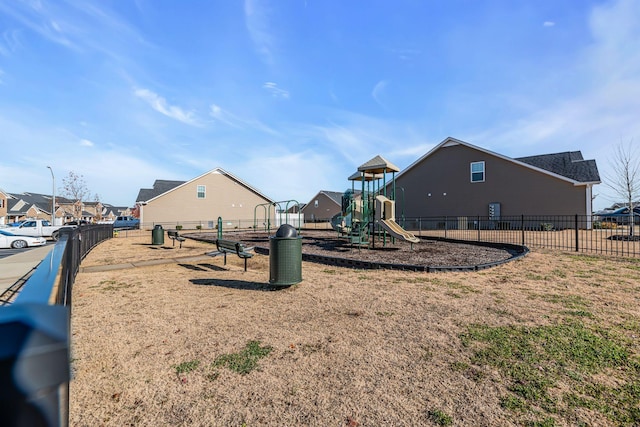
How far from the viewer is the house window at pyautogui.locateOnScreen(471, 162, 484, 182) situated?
27.0m

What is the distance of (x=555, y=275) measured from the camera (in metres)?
7.51

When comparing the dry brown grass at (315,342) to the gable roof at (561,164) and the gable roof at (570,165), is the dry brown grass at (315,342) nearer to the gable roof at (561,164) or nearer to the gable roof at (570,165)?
the gable roof at (561,164)

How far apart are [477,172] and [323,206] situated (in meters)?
31.7

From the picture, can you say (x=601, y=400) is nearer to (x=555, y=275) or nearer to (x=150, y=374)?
(x=150, y=374)

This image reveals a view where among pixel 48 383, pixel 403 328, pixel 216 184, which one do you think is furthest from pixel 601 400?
pixel 216 184

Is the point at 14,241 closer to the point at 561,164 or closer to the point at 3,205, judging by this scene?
the point at 561,164

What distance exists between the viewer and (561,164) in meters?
26.4

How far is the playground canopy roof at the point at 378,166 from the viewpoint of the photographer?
43.3 ft

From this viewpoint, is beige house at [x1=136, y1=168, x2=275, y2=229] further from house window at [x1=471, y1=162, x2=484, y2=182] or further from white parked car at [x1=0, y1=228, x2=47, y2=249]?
house window at [x1=471, y1=162, x2=484, y2=182]

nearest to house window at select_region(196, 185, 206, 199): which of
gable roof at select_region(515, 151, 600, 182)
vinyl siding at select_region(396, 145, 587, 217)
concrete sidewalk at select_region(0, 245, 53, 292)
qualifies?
vinyl siding at select_region(396, 145, 587, 217)

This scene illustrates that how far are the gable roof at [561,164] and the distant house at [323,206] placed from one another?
946 inches

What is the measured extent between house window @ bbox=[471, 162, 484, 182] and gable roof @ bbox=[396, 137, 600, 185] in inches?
46.3

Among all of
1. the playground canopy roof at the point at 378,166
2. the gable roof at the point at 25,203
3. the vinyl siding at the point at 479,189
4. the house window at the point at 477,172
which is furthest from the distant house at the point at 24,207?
the house window at the point at 477,172

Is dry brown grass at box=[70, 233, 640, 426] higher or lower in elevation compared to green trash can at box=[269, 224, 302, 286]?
lower
